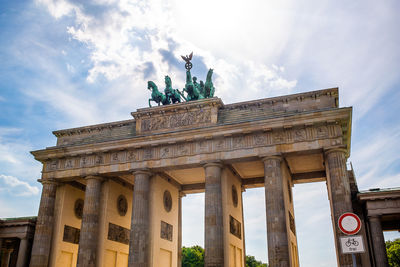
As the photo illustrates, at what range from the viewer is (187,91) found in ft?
95.2

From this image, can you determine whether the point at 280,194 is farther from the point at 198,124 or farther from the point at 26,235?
the point at 26,235

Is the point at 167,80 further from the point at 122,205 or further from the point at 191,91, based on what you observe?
the point at 122,205

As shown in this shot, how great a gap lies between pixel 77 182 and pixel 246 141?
14839 mm

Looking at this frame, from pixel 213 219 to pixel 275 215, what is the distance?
151 inches

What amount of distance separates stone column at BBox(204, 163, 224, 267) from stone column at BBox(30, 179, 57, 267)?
485 inches

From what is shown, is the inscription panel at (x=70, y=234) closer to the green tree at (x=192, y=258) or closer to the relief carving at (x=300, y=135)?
the relief carving at (x=300, y=135)

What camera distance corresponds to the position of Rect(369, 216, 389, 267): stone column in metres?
21.4

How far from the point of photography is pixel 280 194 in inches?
904

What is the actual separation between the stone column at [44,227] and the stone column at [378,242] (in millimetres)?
21949

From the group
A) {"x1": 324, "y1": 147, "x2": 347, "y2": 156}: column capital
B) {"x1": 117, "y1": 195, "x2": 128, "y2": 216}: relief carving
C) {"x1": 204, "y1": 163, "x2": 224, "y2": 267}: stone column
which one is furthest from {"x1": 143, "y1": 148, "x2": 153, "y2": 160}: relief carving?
{"x1": 324, "y1": 147, "x2": 347, "y2": 156}: column capital

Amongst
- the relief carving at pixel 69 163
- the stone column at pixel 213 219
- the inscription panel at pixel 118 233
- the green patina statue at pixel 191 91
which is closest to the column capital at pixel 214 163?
the stone column at pixel 213 219

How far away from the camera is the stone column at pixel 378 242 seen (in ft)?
70.1

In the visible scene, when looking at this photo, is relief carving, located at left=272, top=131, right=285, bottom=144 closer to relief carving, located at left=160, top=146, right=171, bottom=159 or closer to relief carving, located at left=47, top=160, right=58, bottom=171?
relief carving, located at left=160, top=146, right=171, bottom=159

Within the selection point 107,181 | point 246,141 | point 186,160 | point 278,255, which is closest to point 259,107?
point 246,141
